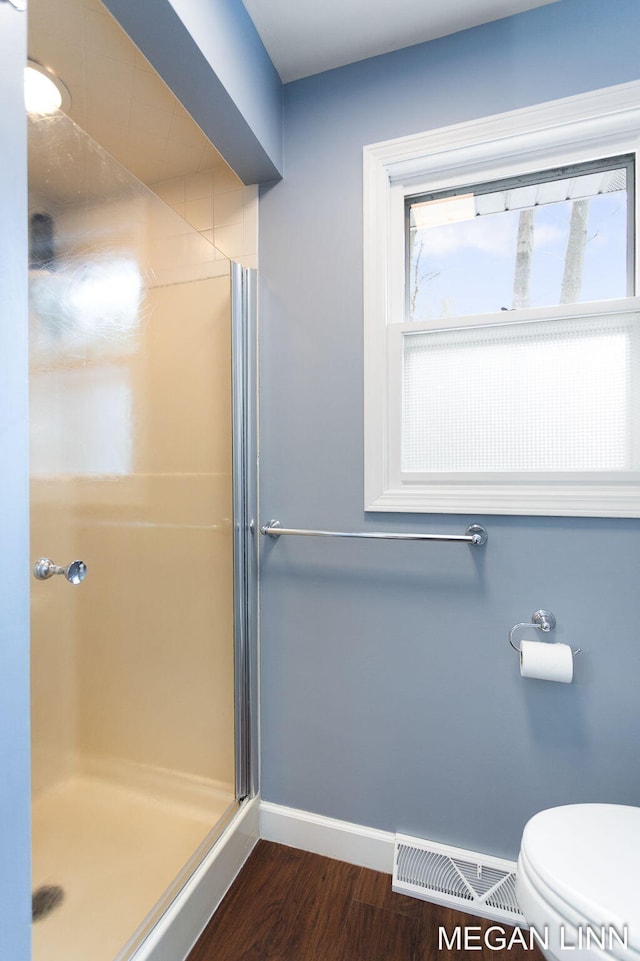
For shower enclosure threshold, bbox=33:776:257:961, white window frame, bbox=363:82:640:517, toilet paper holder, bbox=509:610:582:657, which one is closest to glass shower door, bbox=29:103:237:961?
shower enclosure threshold, bbox=33:776:257:961

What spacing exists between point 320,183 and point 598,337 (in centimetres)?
93

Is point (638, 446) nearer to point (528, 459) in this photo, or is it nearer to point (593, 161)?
point (528, 459)

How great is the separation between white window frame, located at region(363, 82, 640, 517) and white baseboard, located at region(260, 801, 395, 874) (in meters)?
0.98

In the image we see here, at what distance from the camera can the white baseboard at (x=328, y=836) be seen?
4.37 feet

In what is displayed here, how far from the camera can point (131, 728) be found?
3.69ft

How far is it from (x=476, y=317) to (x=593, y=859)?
1.22m

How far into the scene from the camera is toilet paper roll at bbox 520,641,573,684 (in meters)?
1.09

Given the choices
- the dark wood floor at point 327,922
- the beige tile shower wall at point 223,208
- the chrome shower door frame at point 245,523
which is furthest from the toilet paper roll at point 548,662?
the beige tile shower wall at point 223,208

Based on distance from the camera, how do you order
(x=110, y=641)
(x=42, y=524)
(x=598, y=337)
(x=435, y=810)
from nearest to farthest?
1. (x=42, y=524)
2. (x=110, y=641)
3. (x=598, y=337)
4. (x=435, y=810)

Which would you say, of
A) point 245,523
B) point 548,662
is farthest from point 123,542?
point 548,662

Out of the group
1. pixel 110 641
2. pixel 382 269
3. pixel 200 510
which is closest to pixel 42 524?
pixel 110 641

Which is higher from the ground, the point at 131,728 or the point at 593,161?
the point at 593,161

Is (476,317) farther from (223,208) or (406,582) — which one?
(223,208)

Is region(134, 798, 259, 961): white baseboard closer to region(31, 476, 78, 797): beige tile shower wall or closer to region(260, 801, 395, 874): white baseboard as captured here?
region(260, 801, 395, 874): white baseboard
